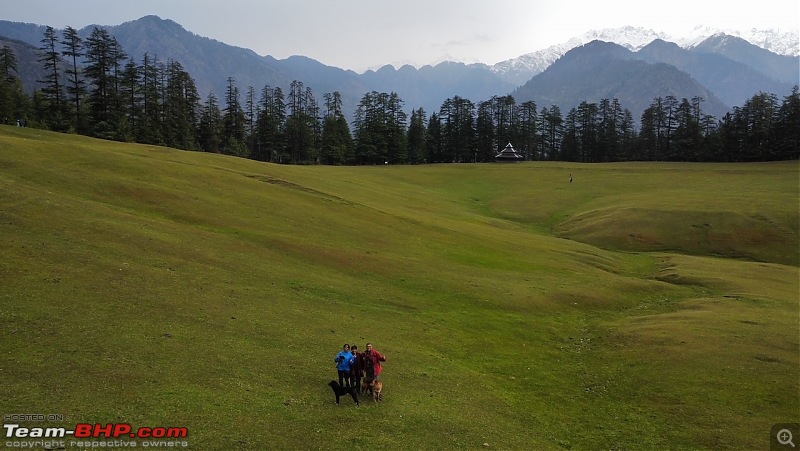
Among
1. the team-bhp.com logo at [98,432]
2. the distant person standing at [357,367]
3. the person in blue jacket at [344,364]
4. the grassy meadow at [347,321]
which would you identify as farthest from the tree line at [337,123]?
the distant person standing at [357,367]

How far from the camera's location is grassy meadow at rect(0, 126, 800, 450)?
18.3 meters

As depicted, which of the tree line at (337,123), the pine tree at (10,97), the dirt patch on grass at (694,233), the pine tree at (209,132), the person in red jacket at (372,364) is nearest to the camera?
the person in red jacket at (372,364)

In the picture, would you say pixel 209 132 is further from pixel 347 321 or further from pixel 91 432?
pixel 91 432

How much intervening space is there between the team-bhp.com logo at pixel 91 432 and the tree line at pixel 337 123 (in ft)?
289

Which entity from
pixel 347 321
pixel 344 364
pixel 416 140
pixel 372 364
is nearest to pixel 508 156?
pixel 416 140

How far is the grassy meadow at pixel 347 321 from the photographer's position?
18.3 meters

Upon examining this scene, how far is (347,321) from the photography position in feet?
92.5

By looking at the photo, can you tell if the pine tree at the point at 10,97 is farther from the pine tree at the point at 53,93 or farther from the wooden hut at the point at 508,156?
the wooden hut at the point at 508,156

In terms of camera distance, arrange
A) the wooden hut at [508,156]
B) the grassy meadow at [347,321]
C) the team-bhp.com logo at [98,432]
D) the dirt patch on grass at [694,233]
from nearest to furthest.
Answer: the team-bhp.com logo at [98,432]
the grassy meadow at [347,321]
the dirt patch on grass at [694,233]
the wooden hut at [508,156]

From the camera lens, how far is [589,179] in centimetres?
10569

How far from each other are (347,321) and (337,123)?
4765 inches

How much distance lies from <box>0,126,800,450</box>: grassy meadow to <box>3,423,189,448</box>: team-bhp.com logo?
363 mm

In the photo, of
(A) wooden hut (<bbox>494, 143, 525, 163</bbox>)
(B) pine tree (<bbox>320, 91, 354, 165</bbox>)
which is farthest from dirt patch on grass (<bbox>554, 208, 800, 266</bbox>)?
(B) pine tree (<bbox>320, 91, 354, 165</bbox>)

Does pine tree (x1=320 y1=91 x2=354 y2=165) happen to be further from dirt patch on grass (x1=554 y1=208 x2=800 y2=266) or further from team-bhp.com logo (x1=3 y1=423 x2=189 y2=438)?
team-bhp.com logo (x1=3 y1=423 x2=189 y2=438)
